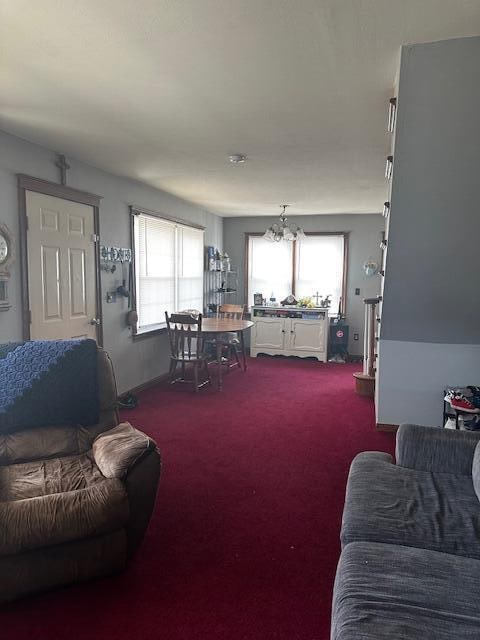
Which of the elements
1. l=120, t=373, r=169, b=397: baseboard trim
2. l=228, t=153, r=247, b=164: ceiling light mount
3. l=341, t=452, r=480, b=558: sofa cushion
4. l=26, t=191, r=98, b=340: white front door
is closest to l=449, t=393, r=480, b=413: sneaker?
l=341, t=452, r=480, b=558: sofa cushion

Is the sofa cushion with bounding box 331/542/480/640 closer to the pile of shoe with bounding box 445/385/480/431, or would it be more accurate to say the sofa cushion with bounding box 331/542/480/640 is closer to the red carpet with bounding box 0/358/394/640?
the red carpet with bounding box 0/358/394/640

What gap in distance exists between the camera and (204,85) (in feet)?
8.46

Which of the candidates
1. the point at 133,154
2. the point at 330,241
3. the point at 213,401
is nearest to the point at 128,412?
the point at 213,401

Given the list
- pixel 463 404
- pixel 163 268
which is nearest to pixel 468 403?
pixel 463 404

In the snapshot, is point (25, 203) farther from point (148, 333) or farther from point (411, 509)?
point (411, 509)

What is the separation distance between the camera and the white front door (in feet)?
12.1

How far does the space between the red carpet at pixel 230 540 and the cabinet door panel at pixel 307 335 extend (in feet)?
9.03

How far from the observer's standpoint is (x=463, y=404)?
10.0 ft

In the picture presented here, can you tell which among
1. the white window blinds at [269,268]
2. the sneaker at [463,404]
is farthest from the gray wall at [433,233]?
the white window blinds at [269,268]

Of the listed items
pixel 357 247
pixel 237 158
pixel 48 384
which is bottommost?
pixel 48 384

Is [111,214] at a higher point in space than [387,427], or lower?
higher

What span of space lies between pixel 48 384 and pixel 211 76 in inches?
74.8

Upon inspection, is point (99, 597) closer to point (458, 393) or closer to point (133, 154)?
point (458, 393)

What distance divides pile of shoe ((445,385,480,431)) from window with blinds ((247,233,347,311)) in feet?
14.5
